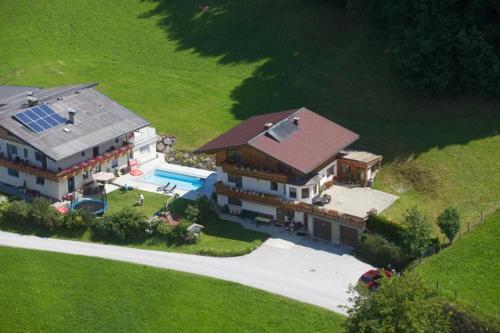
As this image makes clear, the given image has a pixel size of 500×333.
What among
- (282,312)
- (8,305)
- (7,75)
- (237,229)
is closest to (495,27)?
(237,229)

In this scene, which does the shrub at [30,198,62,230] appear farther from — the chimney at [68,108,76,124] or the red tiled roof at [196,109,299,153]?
the red tiled roof at [196,109,299,153]

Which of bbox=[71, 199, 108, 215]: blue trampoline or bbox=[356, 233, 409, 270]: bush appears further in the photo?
bbox=[71, 199, 108, 215]: blue trampoline

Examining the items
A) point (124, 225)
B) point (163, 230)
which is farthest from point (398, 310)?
point (124, 225)

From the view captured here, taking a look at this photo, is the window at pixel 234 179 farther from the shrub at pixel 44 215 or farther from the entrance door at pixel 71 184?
the shrub at pixel 44 215

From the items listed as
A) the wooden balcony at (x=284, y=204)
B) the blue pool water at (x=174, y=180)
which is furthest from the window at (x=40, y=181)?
the wooden balcony at (x=284, y=204)

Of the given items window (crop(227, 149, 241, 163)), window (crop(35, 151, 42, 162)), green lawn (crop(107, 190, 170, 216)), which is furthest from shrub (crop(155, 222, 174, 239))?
window (crop(35, 151, 42, 162))

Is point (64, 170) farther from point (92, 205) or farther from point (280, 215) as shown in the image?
point (280, 215)
